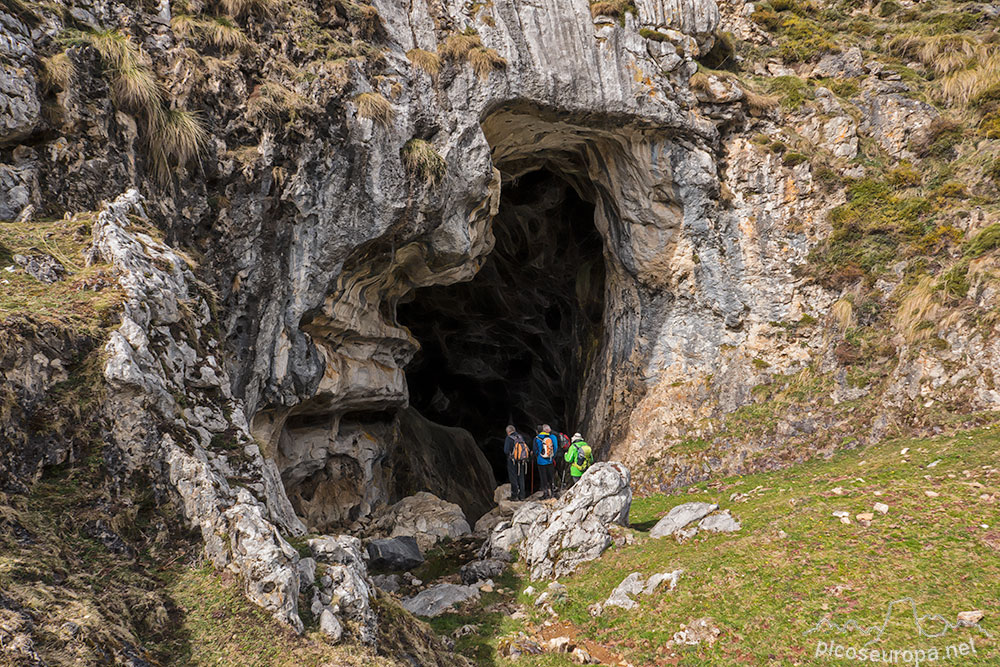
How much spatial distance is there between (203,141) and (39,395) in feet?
24.1

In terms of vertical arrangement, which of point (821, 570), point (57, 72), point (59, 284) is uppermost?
point (57, 72)

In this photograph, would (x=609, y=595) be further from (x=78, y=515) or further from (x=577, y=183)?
(x=577, y=183)

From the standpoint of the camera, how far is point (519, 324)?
29.4 m

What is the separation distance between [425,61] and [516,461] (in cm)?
1214

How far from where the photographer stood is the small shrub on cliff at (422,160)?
14.1 m

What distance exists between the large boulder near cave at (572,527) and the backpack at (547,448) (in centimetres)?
256

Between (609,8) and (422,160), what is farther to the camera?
(609,8)

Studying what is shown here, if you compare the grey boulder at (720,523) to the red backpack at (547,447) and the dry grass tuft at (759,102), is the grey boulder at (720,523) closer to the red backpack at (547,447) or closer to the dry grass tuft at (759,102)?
the red backpack at (547,447)

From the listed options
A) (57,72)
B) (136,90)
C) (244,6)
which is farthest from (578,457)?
(244,6)

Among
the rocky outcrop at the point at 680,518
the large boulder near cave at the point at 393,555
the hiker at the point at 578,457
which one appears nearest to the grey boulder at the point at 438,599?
the large boulder near cave at the point at 393,555

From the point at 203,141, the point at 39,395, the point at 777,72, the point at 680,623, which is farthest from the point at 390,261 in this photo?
the point at 777,72

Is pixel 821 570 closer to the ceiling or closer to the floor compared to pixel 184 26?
closer to the floor

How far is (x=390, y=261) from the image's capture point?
1588cm

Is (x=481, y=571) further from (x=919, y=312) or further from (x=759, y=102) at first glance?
(x=759, y=102)
